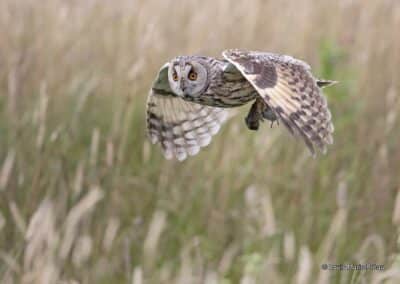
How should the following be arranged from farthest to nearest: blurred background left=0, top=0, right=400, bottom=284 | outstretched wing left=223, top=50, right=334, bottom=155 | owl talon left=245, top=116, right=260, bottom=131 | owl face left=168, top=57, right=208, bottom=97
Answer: blurred background left=0, top=0, right=400, bottom=284 → owl face left=168, top=57, right=208, bottom=97 → owl talon left=245, top=116, right=260, bottom=131 → outstretched wing left=223, top=50, right=334, bottom=155

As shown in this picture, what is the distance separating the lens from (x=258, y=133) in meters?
4.49

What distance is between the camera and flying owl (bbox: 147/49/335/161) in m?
2.89

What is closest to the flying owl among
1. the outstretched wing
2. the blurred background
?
the outstretched wing

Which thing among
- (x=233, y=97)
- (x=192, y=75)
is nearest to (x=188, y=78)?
(x=192, y=75)

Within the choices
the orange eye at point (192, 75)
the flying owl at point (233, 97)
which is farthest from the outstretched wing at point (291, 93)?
the orange eye at point (192, 75)

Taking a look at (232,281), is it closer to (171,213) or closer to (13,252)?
(171,213)

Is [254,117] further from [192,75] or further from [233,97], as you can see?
[192,75]

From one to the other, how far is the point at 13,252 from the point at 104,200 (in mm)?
550

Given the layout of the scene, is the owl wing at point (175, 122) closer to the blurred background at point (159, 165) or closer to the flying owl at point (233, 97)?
the flying owl at point (233, 97)

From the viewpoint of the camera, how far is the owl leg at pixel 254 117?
3018 millimetres

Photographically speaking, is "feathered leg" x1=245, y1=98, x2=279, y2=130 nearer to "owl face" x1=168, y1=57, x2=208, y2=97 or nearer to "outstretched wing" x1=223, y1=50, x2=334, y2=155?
"outstretched wing" x1=223, y1=50, x2=334, y2=155

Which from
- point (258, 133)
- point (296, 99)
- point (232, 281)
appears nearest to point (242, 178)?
point (258, 133)

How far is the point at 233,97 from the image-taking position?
3143 mm

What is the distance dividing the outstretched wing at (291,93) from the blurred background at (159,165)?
52 cm
